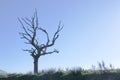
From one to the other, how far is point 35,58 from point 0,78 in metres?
12.7

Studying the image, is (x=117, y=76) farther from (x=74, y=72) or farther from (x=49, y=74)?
(x=49, y=74)

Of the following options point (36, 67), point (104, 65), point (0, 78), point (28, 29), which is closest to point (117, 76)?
point (104, 65)

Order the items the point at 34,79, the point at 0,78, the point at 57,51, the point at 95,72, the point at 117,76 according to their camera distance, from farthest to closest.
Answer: the point at 57,51 → the point at 0,78 → the point at 34,79 → the point at 95,72 → the point at 117,76

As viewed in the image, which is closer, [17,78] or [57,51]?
[17,78]

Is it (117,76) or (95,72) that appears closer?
(117,76)

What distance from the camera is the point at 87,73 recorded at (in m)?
22.7

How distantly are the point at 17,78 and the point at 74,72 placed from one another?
5054 millimetres

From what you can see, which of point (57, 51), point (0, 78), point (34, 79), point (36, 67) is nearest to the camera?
point (34, 79)

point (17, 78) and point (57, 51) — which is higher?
point (57, 51)

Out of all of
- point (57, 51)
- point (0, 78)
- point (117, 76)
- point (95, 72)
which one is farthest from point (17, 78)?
point (57, 51)

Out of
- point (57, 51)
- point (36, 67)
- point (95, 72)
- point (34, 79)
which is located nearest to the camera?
point (95, 72)

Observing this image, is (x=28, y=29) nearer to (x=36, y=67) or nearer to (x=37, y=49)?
(x=37, y=49)

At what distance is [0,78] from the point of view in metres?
26.8

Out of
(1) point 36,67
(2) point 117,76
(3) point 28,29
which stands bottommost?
(2) point 117,76
